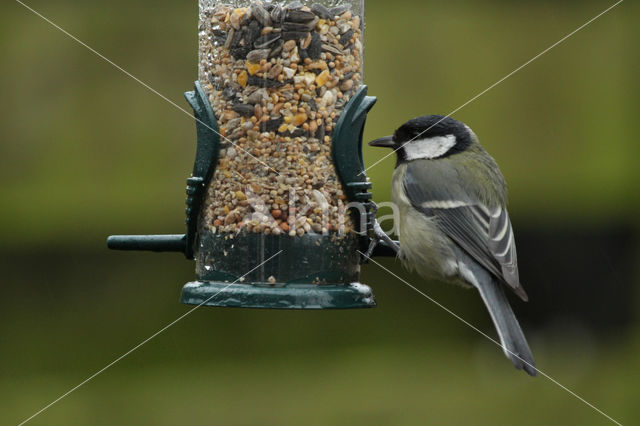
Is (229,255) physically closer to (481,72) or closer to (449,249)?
(449,249)

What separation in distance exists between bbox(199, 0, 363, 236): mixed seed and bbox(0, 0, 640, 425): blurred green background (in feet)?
3.49

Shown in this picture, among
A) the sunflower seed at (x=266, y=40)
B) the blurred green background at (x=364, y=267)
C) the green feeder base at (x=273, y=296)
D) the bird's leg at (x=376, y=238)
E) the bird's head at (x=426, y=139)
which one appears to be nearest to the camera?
the green feeder base at (x=273, y=296)

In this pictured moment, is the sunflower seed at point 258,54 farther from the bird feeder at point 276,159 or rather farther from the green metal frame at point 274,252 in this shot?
the green metal frame at point 274,252

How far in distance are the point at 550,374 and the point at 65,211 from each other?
3173 mm

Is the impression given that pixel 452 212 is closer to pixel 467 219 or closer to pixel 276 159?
pixel 467 219

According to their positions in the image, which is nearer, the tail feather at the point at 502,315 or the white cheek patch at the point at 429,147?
the tail feather at the point at 502,315

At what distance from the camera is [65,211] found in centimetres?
475

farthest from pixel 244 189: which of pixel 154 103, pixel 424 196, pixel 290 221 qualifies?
pixel 154 103

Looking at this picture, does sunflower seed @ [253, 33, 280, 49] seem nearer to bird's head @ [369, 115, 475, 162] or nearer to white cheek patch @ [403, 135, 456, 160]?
bird's head @ [369, 115, 475, 162]

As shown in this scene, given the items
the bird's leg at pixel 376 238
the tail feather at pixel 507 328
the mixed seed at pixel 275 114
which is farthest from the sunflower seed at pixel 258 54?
the tail feather at pixel 507 328

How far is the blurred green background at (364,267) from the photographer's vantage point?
477 centimetres

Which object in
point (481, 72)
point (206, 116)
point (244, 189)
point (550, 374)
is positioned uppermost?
point (481, 72)

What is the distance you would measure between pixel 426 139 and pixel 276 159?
1004 mm

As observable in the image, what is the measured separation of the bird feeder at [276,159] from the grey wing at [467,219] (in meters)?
0.46
